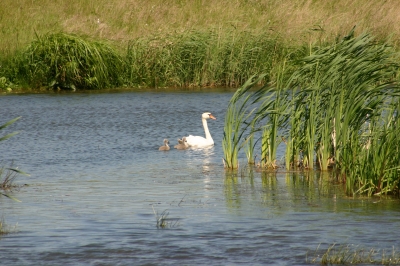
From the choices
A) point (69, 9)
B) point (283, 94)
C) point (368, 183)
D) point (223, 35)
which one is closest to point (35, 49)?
point (223, 35)

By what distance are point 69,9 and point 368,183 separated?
78.5 feet

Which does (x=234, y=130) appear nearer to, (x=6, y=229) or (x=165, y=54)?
(x=6, y=229)

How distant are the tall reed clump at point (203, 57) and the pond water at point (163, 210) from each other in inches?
307

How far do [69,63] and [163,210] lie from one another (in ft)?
46.7

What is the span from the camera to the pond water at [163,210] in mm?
7047

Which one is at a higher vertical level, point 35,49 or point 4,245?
point 35,49

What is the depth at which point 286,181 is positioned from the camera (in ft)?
33.8

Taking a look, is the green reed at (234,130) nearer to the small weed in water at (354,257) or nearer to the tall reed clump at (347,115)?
the tall reed clump at (347,115)

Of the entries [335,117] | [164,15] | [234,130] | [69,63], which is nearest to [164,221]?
[335,117]

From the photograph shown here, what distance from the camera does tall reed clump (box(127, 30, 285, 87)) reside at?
2234cm

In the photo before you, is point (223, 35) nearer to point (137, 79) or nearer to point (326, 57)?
point (137, 79)

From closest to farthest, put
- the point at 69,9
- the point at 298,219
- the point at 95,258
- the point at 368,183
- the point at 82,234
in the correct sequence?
1. the point at 95,258
2. the point at 82,234
3. the point at 298,219
4. the point at 368,183
5. the point at 69,9

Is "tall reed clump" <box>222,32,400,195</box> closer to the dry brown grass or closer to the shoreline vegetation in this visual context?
the shoreline vegetation

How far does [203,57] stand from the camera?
22453 millimetres
